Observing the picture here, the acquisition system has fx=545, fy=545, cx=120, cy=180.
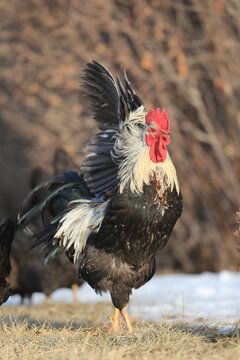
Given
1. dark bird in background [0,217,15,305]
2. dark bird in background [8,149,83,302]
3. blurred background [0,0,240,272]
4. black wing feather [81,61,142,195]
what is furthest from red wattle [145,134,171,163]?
blurred background [0,0,240,272]

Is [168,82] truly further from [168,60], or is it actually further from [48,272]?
[48,272]

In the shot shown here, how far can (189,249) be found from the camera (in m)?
12.6

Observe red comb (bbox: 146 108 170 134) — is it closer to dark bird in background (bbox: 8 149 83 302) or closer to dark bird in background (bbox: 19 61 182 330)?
dark bird in background (bbox: 19 61 182 330)

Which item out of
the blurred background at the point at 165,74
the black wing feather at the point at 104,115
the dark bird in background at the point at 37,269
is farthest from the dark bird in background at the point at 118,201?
the blurred background at the point at 165,74

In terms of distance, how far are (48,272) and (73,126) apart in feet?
16.5

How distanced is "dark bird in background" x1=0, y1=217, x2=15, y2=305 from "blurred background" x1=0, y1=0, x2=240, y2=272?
4.40 metres

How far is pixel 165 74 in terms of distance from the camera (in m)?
10.1

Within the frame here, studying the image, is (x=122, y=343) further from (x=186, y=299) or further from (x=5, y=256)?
(x=186, y=299)

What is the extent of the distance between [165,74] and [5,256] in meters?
5.76

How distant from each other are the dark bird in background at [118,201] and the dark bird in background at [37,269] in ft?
4.25

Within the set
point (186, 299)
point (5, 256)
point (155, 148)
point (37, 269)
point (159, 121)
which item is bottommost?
point (186, 299)

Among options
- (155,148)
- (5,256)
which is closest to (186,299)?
(5,256)

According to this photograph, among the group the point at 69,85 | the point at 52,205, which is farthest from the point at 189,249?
the point at 52,205

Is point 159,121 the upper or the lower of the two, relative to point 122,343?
upper
